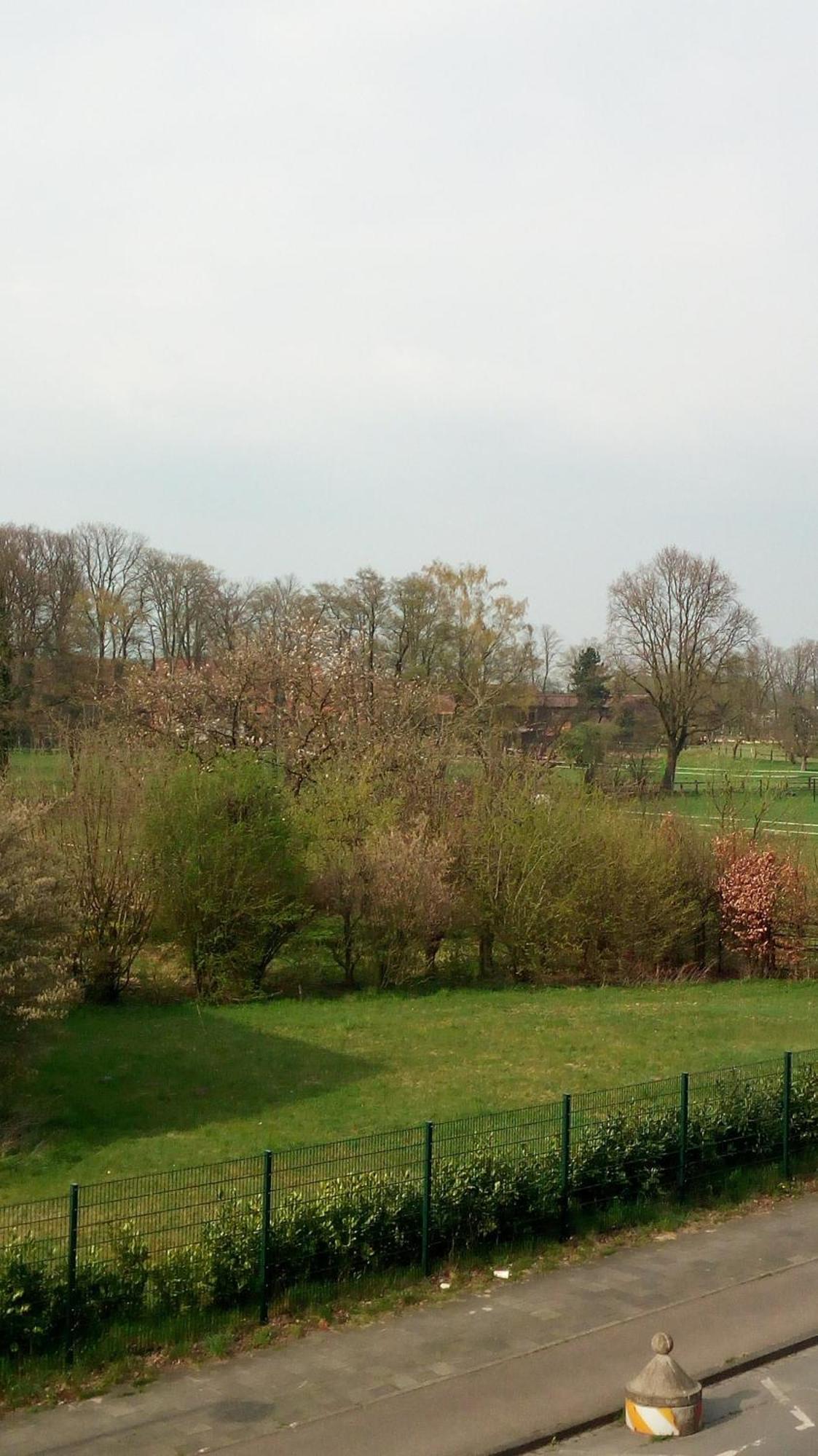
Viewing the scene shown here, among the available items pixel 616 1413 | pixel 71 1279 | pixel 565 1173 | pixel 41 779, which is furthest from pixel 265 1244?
pixel 41 779

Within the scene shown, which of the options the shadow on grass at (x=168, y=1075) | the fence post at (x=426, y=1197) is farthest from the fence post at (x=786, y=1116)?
the shadow on grass at (x=168, y=1075)

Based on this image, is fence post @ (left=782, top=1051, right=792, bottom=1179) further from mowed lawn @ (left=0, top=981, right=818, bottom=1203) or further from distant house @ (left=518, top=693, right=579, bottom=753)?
distant house @ (left=518, top=693, right=579, bottom=753)

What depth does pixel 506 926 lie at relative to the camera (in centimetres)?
3161

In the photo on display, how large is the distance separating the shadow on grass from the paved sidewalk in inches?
304

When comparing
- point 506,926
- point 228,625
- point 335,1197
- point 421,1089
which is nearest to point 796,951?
point 506,926

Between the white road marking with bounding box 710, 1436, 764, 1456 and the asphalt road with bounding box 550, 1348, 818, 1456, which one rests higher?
the white road marking with bounding box 710, 1436, 764, 1456

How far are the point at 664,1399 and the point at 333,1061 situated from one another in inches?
528

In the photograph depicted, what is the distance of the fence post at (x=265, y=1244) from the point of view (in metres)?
10.8

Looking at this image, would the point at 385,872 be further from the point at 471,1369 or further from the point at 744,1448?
the point at 744,1448

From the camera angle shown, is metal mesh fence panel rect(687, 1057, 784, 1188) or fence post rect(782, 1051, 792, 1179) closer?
metal mesh fence panel rect(687, 1057, 784, 1188)

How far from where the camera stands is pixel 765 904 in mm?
33031

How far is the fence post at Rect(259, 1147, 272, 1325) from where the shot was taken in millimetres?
10844

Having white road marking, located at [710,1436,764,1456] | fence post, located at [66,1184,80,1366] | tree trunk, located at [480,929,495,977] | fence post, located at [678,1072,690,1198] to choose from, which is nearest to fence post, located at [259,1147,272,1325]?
fence post, located at [66,1184,80,1366]

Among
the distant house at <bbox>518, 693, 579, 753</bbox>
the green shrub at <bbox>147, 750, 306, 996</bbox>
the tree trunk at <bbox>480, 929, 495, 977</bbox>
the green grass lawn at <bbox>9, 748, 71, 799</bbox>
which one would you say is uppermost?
the distant house at <bbox>518, 693, 579, 753</bbox>
